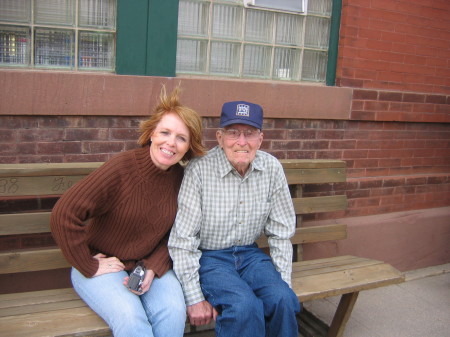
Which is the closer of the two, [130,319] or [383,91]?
[130,319]

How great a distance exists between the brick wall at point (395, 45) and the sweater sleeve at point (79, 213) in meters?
2.40

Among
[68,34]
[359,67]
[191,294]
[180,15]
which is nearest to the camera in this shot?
[191,294]

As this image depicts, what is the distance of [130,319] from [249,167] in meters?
1.04

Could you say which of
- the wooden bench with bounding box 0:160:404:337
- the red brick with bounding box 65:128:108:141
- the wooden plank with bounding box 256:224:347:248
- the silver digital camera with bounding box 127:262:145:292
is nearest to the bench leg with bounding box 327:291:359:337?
the wooden bench with bounding box 0:160:404:337

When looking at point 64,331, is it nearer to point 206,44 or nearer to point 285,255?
point 285,255

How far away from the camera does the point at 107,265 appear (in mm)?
2580

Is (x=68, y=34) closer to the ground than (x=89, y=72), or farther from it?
farther from it

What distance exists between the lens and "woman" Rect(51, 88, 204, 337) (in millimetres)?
2426

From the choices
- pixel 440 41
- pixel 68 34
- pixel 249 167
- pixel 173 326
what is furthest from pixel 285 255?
pixel 440 41

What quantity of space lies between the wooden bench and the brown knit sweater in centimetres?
27

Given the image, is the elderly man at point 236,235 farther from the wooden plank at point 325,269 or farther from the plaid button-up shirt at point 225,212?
the wooden plank at point 325,269

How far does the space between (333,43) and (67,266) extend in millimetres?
2675

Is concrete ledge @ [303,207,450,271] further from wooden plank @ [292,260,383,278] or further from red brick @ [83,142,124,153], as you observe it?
red brick @ [83,142,124,153]

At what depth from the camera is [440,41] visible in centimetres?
459
